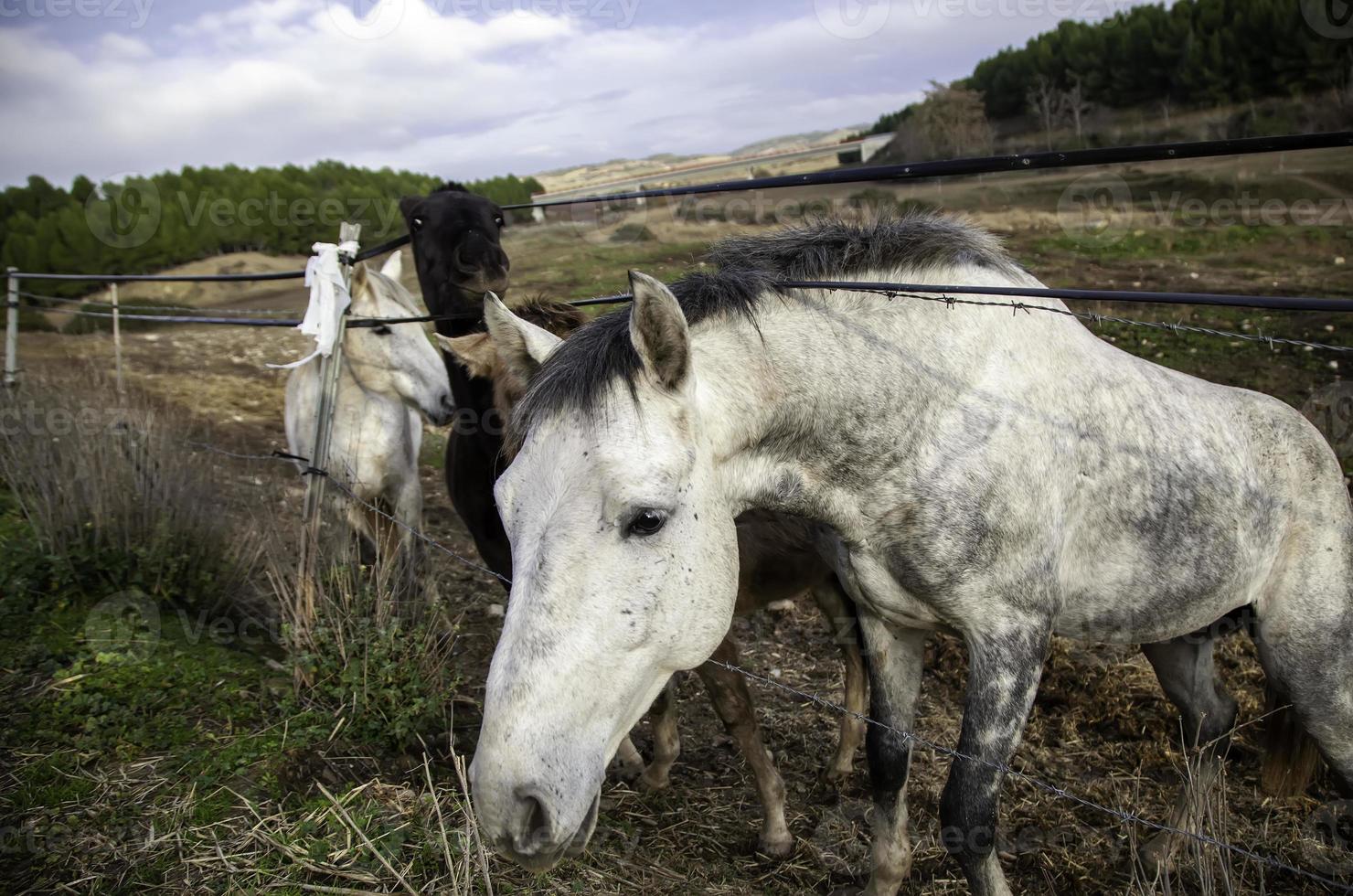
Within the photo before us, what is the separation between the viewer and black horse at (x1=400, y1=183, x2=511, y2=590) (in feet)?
13.7

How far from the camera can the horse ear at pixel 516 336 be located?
2379mm

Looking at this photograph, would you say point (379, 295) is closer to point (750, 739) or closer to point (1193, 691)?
point (750, 739)

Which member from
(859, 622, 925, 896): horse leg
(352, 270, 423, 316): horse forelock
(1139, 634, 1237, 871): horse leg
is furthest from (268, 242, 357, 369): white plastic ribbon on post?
(1139, 634, 1237, 871): horse leg

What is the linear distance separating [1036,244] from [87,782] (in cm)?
1714

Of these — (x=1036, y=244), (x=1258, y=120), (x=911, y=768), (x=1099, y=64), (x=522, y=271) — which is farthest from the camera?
(x=1099, y=64)

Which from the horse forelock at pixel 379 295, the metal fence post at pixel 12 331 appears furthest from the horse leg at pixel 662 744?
the metal fence post at pixel 12 331

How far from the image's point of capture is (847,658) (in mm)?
4395

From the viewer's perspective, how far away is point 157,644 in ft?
13.7

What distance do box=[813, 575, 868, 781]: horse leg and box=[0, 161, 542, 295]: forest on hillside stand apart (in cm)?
2331

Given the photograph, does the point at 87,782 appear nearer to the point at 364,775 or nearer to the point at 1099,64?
the point at 364,775

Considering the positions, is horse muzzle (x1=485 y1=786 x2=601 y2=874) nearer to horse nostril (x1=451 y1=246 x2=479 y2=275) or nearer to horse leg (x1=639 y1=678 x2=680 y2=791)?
horse leg (x1=639 y1=678 x2=680 y2=791)

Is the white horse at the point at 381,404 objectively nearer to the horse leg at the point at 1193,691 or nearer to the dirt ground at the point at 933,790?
the dirt ground at the point at 933,790

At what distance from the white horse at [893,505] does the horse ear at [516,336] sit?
2cm

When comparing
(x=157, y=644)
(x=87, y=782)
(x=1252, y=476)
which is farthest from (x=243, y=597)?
(x=1252, y=476)
